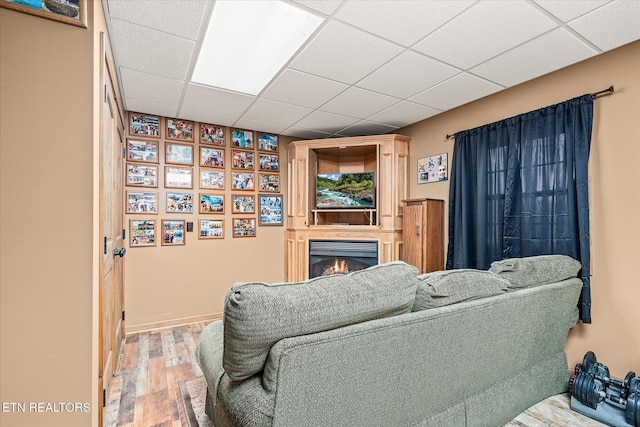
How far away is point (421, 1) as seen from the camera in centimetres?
168

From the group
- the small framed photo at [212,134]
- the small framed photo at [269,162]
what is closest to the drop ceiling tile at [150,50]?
the small framed photo at [212,134]

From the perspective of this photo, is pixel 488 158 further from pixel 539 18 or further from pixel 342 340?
pixel 342 340

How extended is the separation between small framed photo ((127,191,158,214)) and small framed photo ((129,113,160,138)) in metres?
0.67

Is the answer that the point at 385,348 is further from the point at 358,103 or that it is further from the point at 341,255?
the point at 341,255

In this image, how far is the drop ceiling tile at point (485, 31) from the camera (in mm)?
1751

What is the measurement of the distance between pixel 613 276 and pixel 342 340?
2270 mm

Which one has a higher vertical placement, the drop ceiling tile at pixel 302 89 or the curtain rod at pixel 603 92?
the drop ceiling tile at pixel 302 89

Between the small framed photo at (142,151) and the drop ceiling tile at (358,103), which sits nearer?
the drop ceiling tile at (358,103)

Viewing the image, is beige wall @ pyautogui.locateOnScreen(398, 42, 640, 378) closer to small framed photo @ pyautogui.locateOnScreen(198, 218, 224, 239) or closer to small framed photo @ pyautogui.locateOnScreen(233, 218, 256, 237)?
Result: small framed photo @ pyautogui.locateOnScreen(233, 218, 256, 237)

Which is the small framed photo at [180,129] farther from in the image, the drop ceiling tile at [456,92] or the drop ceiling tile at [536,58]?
the drop ceiling tile at [536,58]

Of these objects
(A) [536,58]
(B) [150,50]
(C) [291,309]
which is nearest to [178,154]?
(B) [150,50]

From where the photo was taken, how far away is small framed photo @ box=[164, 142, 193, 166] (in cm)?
363

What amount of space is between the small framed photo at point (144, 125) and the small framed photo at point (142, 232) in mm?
990

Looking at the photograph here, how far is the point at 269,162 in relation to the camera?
170 inches
